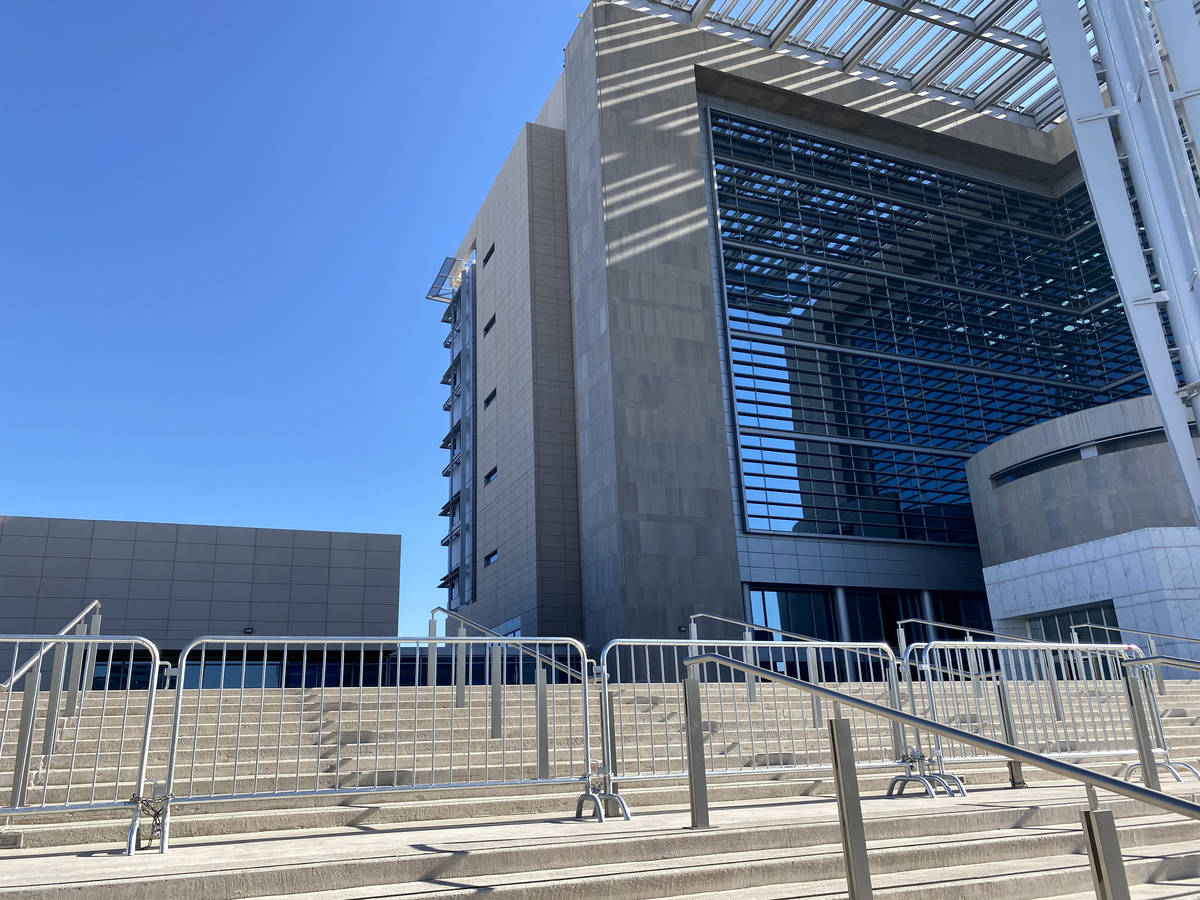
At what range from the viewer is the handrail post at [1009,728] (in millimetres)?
9031

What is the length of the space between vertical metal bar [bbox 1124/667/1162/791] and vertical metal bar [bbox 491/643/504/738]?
19.0 feet

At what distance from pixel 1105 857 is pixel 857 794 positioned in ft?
3.99

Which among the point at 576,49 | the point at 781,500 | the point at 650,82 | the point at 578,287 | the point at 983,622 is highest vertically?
the point at 576,49

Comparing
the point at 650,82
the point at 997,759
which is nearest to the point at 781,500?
the point at 650,82

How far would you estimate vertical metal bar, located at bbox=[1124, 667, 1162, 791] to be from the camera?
25.4 ft

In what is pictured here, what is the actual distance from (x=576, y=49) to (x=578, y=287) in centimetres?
882

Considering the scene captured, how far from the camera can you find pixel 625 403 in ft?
96.2

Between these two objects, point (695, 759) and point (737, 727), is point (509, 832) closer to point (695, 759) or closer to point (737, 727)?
point (695, 759)

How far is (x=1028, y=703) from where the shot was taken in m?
9.91

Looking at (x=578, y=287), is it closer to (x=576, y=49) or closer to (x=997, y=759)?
(x=576, y=49)

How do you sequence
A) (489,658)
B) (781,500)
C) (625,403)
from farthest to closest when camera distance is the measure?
(781,500), (625,403), (489,658)

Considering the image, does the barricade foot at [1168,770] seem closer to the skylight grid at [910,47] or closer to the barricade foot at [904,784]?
the barricade foot at [904,784]

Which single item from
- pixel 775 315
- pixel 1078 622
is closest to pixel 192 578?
pixel 775 315

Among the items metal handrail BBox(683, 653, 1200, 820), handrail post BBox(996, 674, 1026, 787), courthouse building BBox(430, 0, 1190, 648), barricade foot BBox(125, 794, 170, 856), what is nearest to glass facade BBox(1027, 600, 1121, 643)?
courthouse building BBox(430, 0, 1190, 648)
